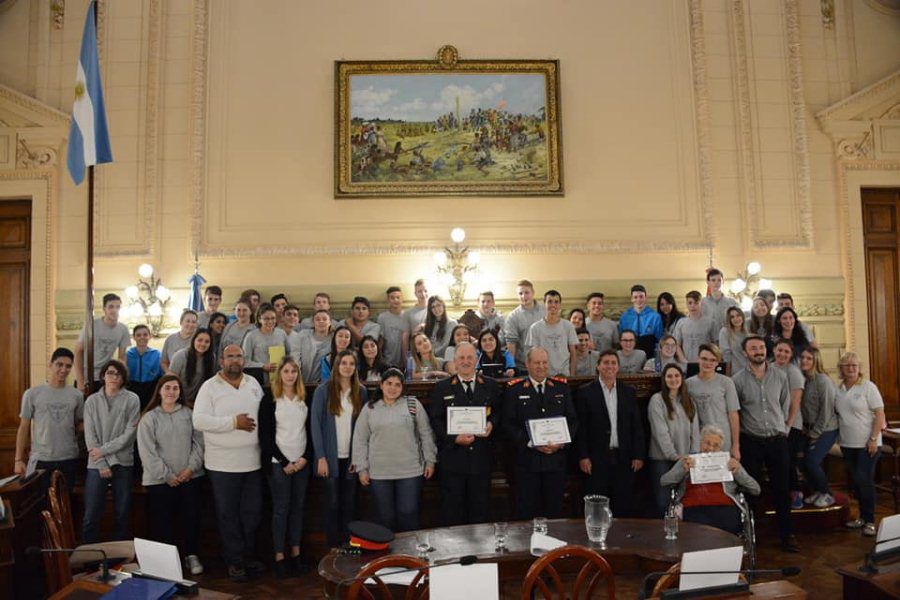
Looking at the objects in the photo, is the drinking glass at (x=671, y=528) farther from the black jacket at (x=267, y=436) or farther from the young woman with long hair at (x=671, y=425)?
the black jacket at (x=267, y=436)

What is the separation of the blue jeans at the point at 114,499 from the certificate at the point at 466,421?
2257 mm

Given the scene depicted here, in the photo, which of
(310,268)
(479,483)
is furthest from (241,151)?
(479,483)

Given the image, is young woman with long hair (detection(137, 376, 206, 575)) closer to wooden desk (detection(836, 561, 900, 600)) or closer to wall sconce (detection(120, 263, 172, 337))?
wall sconce (detection(120, 263, 172, 337))

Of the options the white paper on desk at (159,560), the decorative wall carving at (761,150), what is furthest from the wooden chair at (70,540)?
the decorative wall carving at (761,150)

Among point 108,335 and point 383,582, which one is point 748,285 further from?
A: point 108,335

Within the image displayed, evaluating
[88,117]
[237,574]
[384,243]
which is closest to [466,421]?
[237,574]

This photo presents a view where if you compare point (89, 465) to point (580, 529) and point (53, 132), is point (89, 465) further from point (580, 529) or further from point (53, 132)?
point (53, 132)

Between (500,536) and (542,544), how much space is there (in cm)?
22

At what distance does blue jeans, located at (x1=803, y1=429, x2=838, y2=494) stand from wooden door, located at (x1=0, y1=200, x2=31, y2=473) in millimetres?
7977

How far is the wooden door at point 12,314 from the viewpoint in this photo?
800cm

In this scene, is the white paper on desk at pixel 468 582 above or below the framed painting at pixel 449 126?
below

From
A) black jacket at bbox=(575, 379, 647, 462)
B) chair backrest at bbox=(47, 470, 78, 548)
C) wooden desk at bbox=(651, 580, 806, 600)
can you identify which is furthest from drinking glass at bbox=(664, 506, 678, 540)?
chair backrest at bbox=(47, 470, 78, 548)

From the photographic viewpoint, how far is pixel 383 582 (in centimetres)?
267

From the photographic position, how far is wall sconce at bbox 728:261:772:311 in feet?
26.5
